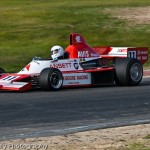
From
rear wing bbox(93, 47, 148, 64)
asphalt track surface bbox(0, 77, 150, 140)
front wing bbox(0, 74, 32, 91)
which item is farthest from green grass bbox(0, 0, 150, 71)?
asphalt track surface bbox(0, 77, 150, 140)

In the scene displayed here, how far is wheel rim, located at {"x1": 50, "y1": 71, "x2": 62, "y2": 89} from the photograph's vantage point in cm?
1730

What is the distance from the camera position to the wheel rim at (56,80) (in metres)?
17.3

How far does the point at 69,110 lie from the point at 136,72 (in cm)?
546

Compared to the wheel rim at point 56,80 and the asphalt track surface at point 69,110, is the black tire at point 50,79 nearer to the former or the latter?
the wheel rim at point 56,80

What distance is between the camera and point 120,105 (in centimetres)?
1464

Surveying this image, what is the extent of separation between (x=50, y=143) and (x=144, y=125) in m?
2.44

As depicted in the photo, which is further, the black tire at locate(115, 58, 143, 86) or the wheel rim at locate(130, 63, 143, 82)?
Result: the wheel rim at locate(130, 63, 143, 82)

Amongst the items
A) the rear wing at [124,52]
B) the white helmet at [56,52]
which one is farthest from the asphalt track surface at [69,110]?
the rear wing at [124,52]

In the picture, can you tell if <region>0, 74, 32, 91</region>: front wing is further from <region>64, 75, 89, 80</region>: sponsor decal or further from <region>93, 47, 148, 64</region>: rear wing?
<region>93, 47, 148, 64</region>: rear wing

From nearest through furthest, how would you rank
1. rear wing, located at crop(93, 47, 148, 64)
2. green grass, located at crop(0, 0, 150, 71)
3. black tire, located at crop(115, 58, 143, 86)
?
black tire, located at crop(115, 58, 143, 86) → rear wing, located at crop(93, 47, 148, 64) → green grass, located at crop(0, 0, 150, 71)

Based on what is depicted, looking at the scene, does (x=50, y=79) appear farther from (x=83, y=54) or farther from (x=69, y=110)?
(x=69, y=110)

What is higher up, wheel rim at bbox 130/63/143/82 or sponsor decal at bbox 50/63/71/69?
sponsor decal at bbox 50/63/71/69

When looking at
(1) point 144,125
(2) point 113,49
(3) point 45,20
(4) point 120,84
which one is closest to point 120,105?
(1) point 144,125

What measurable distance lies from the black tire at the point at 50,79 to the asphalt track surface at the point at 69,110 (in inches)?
7.2
